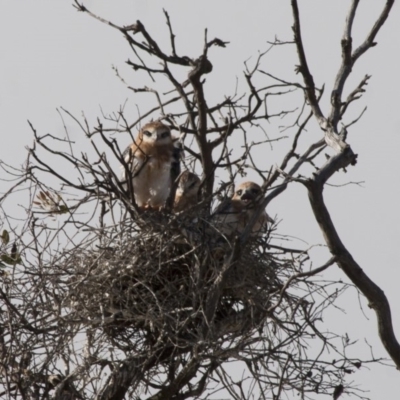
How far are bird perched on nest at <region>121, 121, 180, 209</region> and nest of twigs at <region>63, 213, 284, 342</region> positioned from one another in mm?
1097

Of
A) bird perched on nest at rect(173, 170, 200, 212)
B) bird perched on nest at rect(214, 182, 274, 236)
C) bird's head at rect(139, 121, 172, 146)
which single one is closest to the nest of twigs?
bird perched on nest at rect(214, 182, 274, 236)

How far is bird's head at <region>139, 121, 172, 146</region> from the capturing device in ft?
24.4

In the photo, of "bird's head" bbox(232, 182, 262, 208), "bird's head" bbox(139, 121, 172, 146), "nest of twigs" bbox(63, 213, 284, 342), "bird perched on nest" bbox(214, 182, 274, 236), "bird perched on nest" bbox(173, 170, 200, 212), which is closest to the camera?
"nest of twigs" bbox(63, 213, 284, 342)

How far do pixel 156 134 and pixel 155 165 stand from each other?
10.1 inches

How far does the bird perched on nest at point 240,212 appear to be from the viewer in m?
6.30

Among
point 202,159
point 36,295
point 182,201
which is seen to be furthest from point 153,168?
point 36,295

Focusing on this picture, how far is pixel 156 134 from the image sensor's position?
7.47m

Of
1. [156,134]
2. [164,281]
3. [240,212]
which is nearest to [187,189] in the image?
[156,134]

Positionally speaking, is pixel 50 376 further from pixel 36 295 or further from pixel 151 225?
pixel 151 225

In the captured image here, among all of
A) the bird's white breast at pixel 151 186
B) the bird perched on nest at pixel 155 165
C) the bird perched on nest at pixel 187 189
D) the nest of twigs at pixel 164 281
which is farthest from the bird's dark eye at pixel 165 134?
the nest of twigs at pixel 164 281

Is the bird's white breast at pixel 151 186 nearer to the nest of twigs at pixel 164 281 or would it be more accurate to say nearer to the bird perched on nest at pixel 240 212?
the bird perched on nest at pixel 240 212

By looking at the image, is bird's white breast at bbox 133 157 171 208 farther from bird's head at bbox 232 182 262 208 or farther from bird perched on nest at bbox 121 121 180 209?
bird's head at bbox 232 182 262 208

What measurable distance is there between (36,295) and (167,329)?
2.55 ft

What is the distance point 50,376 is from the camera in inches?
231
